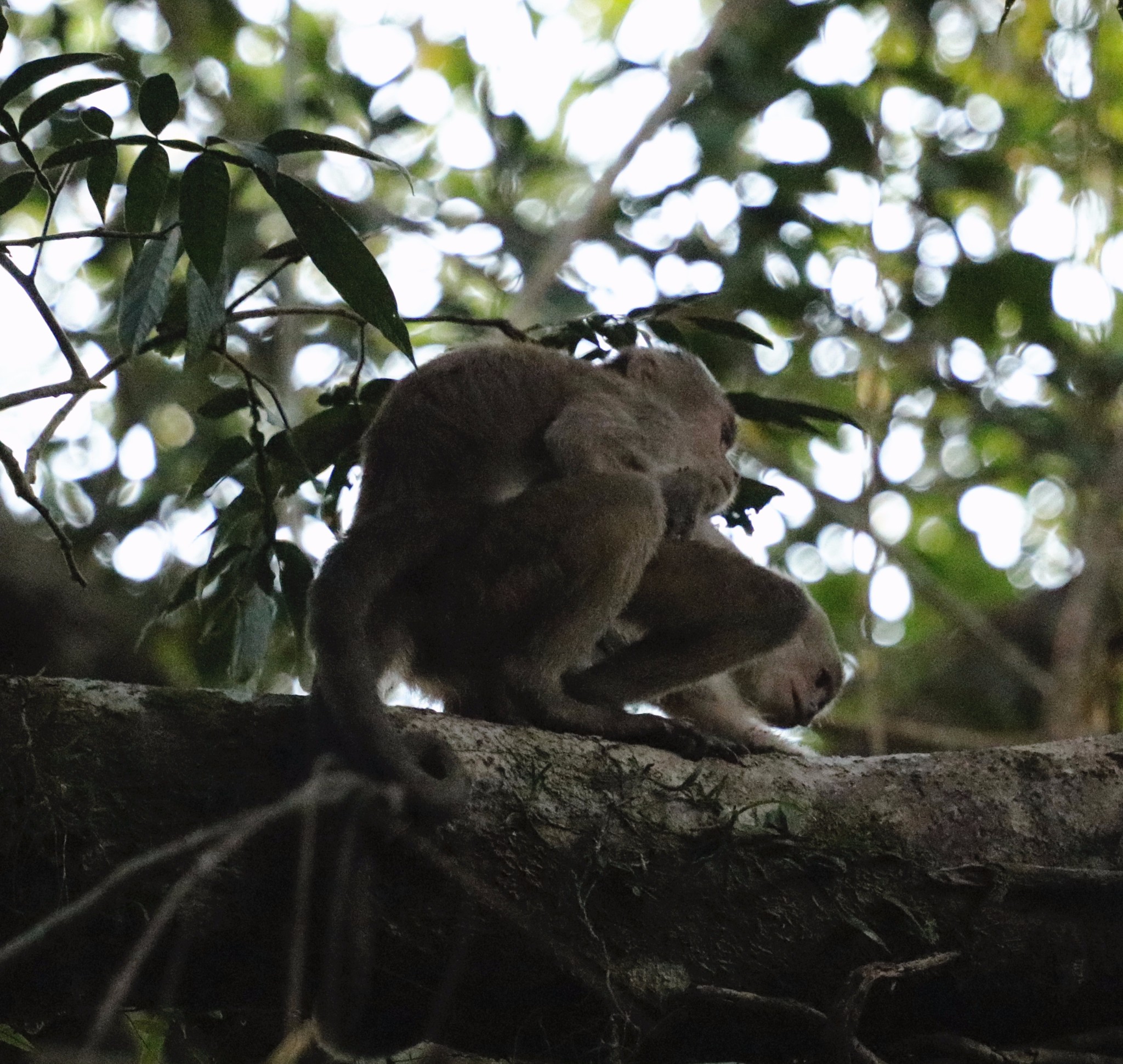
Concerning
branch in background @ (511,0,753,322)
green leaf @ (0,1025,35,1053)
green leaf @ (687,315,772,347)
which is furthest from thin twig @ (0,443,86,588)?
branch in background @ (511,0,753,322)

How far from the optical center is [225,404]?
4312 mm

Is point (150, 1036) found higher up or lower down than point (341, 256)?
lower down

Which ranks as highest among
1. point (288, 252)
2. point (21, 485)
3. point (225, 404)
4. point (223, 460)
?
point (288, 252)

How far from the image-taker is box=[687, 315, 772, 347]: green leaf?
432cm

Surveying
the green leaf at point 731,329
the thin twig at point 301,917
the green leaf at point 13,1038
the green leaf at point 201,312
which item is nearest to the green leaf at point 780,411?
the green leaf at point 731,329

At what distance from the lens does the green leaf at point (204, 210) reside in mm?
3055

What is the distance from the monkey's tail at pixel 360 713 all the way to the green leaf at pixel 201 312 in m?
0.67

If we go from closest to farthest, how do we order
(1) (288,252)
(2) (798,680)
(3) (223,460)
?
(1) (288,252)
(3) (223,460)
(2) (798,680)

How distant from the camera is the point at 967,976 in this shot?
3.00 metres

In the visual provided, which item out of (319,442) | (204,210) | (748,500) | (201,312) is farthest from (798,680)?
(204,210)

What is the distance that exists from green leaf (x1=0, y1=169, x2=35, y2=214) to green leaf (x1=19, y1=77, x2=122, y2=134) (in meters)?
0.15

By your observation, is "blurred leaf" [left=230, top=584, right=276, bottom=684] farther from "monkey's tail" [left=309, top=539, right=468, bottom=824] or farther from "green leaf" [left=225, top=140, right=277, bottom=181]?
"green leaf" [left=225, top=140, right=277, bottom=181]

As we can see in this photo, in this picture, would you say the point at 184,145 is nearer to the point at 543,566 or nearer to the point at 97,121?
the point at 97,121

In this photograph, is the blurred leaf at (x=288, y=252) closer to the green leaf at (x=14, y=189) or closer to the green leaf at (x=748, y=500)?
the green leaf at (x=14, y=189)
